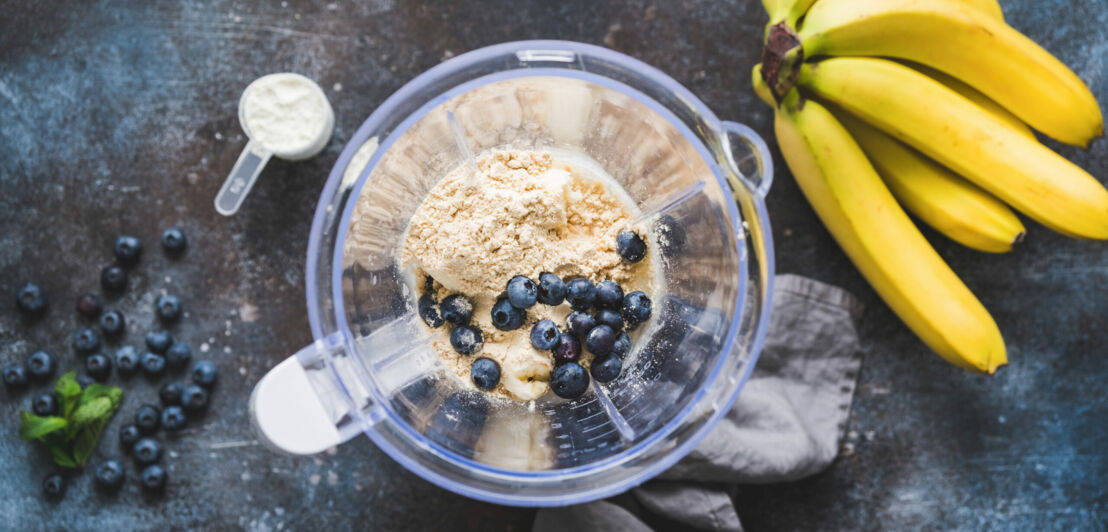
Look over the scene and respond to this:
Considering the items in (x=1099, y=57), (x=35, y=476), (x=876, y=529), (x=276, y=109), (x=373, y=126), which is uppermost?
(x=1099, y=57)

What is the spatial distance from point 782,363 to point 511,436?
0.57 meters

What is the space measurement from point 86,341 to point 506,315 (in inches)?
34.6

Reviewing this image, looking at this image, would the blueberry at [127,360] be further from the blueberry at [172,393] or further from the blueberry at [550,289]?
the blueberry at [550,289]

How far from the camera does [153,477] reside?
1.36m

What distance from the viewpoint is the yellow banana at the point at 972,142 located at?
113 centimetres

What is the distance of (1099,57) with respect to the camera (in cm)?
141

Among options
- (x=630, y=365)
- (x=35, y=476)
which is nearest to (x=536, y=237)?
(x=630, y=365)

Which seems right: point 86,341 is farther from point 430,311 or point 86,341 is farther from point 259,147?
point 430,311

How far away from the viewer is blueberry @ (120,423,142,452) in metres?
1.38

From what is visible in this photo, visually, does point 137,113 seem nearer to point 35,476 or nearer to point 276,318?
point 276,318

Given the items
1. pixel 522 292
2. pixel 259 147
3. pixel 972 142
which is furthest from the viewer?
pixel 259 147

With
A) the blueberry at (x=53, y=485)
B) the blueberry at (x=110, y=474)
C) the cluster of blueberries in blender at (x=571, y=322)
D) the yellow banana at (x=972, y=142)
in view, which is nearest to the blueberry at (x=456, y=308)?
the cluster of blueberries in blender at (x=571, y=322)

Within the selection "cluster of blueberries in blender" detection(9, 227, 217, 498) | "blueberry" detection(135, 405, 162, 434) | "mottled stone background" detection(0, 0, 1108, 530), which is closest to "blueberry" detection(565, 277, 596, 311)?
"mottled stone background" detection(0, 0, 1108, 530)

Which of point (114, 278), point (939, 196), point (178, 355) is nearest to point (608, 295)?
point (939, 196)
